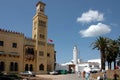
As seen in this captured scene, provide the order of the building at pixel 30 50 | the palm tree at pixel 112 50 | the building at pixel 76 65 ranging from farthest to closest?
1. the building at pixel 76 65
2. the palm tree at pixel 112 50
3. the building at pixel 30 50

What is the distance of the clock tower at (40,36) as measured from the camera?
227ft

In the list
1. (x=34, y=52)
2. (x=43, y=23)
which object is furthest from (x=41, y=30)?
(x=34, y=52)

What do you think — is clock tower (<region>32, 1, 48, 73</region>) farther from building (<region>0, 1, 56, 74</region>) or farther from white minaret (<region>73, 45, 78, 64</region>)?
white minaret (<region>73, 45, 78, 64</region>)

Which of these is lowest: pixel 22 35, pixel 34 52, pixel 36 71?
pixel 36 71

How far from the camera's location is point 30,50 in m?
67.8

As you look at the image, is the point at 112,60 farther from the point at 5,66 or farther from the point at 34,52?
the point at 5,66

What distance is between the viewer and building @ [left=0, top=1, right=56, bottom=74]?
6225 centimetres

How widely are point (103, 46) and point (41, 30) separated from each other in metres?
17.2

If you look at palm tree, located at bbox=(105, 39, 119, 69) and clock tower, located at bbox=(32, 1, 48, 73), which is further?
palm tree, located at bbox=(105, 39, 119, 69)

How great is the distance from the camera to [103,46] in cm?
6762

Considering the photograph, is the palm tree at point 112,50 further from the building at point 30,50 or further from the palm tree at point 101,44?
the building at point 30,50

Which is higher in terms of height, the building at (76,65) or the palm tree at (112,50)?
the palm tree at (112,50)

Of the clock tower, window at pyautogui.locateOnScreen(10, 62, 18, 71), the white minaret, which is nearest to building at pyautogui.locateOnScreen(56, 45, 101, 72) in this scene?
the white minaret

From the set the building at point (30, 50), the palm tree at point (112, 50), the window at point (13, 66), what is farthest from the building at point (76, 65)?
the window at point (13, 66)
